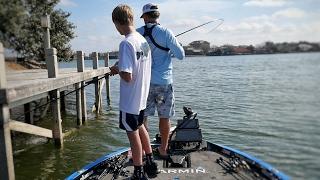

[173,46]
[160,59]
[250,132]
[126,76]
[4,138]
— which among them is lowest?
[250,132]

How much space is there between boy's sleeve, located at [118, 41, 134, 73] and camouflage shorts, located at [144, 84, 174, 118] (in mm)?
1187

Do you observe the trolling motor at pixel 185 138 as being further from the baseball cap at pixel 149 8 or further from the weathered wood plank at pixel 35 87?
the weathered wood plank at pixel 35 87

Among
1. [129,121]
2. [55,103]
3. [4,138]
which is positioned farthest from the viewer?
[55,103]

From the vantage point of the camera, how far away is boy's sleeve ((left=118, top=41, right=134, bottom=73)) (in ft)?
14.1

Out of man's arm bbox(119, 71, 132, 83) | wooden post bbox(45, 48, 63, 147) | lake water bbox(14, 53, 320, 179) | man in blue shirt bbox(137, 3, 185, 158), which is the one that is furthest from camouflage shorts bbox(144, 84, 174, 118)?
wooden post bbox(45, 48, 63, 147)

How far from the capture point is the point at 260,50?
5.39 m

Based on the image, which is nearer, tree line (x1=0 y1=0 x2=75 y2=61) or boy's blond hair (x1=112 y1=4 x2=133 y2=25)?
boy's blond hair (x1=112 y1=4 x2=133 y2=25)

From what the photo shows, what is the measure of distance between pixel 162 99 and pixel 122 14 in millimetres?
1618

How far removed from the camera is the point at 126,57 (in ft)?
14.1

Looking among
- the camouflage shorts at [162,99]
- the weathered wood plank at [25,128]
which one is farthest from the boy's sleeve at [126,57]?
the weathered wood plank at [25,128]

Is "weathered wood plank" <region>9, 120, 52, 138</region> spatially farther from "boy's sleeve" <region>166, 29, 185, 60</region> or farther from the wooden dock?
"boy's sleeve" <region>166, 29, 185, 60</region>

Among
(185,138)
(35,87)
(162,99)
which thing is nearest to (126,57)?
(162,99)

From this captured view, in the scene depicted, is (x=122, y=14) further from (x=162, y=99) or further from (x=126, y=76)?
(x=162, y=99)

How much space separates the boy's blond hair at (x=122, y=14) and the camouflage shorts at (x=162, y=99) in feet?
4.35
